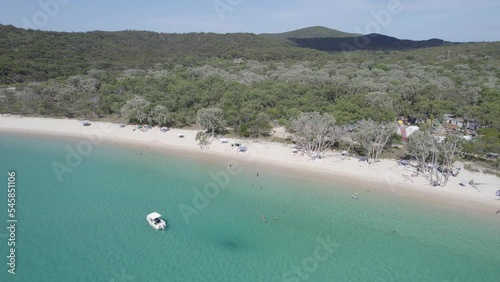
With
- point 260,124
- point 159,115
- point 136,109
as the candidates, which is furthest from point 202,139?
point 136,109

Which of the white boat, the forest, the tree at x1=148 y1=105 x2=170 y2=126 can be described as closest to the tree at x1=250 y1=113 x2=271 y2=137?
the forest

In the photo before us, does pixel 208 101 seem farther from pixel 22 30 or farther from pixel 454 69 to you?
pixel 22 30

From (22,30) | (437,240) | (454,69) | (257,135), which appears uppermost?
(22,30)

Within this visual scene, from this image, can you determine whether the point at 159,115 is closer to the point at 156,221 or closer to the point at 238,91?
the point at 238,91

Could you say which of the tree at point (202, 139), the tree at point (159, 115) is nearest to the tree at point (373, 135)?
the tree at point (202, 139)

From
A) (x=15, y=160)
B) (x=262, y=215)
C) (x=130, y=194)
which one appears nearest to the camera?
(x=262, y=215)

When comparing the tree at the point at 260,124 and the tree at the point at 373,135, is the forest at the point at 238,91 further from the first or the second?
the tree at the point at 373,135

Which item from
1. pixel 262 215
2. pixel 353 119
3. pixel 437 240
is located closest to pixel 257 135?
pixel 353 119
